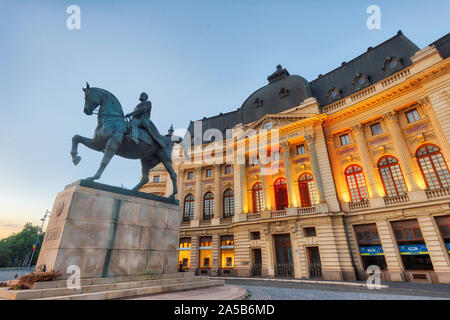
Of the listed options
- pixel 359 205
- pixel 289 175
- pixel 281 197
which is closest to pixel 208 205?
→ pixel 281 197

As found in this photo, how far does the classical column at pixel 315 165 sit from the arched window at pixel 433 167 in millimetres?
8124

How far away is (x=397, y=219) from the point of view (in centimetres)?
1789

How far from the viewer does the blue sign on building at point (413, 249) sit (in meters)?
16.4

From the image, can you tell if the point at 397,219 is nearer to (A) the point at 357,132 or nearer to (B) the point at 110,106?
(A) the point at 357,132

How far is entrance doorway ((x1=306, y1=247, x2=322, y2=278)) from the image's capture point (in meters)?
19.8

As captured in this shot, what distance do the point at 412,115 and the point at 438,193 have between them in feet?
24.6

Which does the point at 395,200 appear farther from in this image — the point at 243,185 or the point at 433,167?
the point at 243,185

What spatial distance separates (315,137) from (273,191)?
7.84 m

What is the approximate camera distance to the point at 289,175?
24.3 meters

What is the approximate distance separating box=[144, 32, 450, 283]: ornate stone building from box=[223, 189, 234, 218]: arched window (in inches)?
5.4

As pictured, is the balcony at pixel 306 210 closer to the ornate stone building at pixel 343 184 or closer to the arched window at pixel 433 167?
the ornate stone building at pixel 343 184
